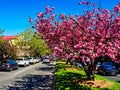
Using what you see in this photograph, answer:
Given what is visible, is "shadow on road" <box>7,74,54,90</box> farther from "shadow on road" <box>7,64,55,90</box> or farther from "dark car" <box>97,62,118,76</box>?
"dark car" <box>97,62,118,76</box>

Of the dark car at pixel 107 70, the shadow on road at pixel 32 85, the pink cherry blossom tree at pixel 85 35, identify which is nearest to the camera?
the pink cherry blossom tree at pixel 85 35

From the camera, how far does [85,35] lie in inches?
652

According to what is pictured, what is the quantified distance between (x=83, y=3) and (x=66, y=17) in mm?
1651

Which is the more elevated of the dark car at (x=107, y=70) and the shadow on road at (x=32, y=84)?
the dark car at (x=107, y=70)

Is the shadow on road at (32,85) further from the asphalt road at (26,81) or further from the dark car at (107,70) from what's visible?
the dark car at (107,70)

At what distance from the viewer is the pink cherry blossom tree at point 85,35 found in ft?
50.0

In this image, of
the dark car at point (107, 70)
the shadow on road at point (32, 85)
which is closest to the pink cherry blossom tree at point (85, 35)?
the shadow on road at point (32, 85)

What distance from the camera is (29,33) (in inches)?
3467

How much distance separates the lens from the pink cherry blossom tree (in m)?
15.2

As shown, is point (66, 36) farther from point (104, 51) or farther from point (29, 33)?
point (29, 33)

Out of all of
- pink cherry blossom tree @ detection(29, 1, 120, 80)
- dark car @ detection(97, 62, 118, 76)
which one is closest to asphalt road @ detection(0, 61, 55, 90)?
pink cherry blossom tree @ detection(29, 1, 120, 80)

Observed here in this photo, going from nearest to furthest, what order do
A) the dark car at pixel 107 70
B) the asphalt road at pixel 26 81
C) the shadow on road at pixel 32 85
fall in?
the shadow on road at pixel 32 85, the asphalt road at pixel 26 81, the dark car at pixel 107 70

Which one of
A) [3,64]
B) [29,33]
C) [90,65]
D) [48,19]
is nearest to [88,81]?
[90,65]

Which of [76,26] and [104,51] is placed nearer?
[104,51]
